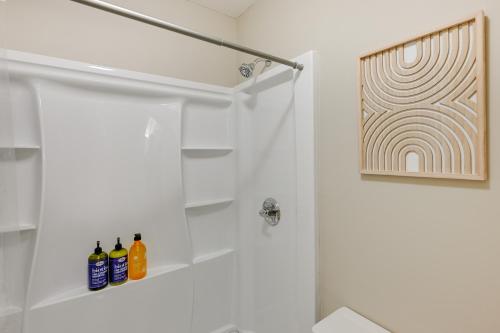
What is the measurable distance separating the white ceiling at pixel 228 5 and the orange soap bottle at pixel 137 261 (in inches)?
61.0

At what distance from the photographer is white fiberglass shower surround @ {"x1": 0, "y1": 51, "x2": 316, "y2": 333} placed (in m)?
1.04

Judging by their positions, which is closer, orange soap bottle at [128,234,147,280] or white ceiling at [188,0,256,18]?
orange soap bottle at [128,234,147,280]

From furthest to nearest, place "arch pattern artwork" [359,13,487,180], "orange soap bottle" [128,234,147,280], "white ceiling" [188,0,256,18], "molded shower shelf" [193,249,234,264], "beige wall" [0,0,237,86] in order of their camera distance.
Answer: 1. "white ceiling" [188,0,256,18]
2. "molded shower shelf" [193,249,234,264]
3. "orange soap bottle" [128,234,147,280]
4. "beige wall" [0,0,237,86]
5. "arch pattern artwork" [359,13,487,180]

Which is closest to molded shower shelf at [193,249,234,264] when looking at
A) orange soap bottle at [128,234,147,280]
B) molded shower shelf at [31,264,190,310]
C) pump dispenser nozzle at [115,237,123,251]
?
molded shower shelf at [31,264,190,310]

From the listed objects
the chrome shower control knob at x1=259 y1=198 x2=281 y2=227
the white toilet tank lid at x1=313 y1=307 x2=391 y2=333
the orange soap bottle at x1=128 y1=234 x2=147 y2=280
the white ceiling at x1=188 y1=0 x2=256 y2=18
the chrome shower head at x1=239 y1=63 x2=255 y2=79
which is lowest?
the white toilet tank lid at x1=313 y1=307 x2=391 y2=333

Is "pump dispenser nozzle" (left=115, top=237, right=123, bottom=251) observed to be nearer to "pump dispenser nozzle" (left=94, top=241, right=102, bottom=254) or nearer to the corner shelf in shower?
"pump dispenser nozzle" (left=94, top=241, right=102, bottom=254)

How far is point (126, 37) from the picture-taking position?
1.38 m

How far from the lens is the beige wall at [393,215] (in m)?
0.69

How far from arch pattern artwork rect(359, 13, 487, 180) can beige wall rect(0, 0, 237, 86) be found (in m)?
1.11

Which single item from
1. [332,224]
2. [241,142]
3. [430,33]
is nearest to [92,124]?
[241,142]

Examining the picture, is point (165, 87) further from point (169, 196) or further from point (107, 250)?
point (107, 250)

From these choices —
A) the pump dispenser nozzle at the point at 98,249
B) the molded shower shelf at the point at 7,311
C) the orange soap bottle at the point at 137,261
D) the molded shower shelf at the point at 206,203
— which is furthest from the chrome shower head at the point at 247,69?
the molded shower shelf at the point at 7,311

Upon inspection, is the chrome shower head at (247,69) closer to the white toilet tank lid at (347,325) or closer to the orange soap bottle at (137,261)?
the orange soap bottle at (137,261)

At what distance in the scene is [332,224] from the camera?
108 centimetres
